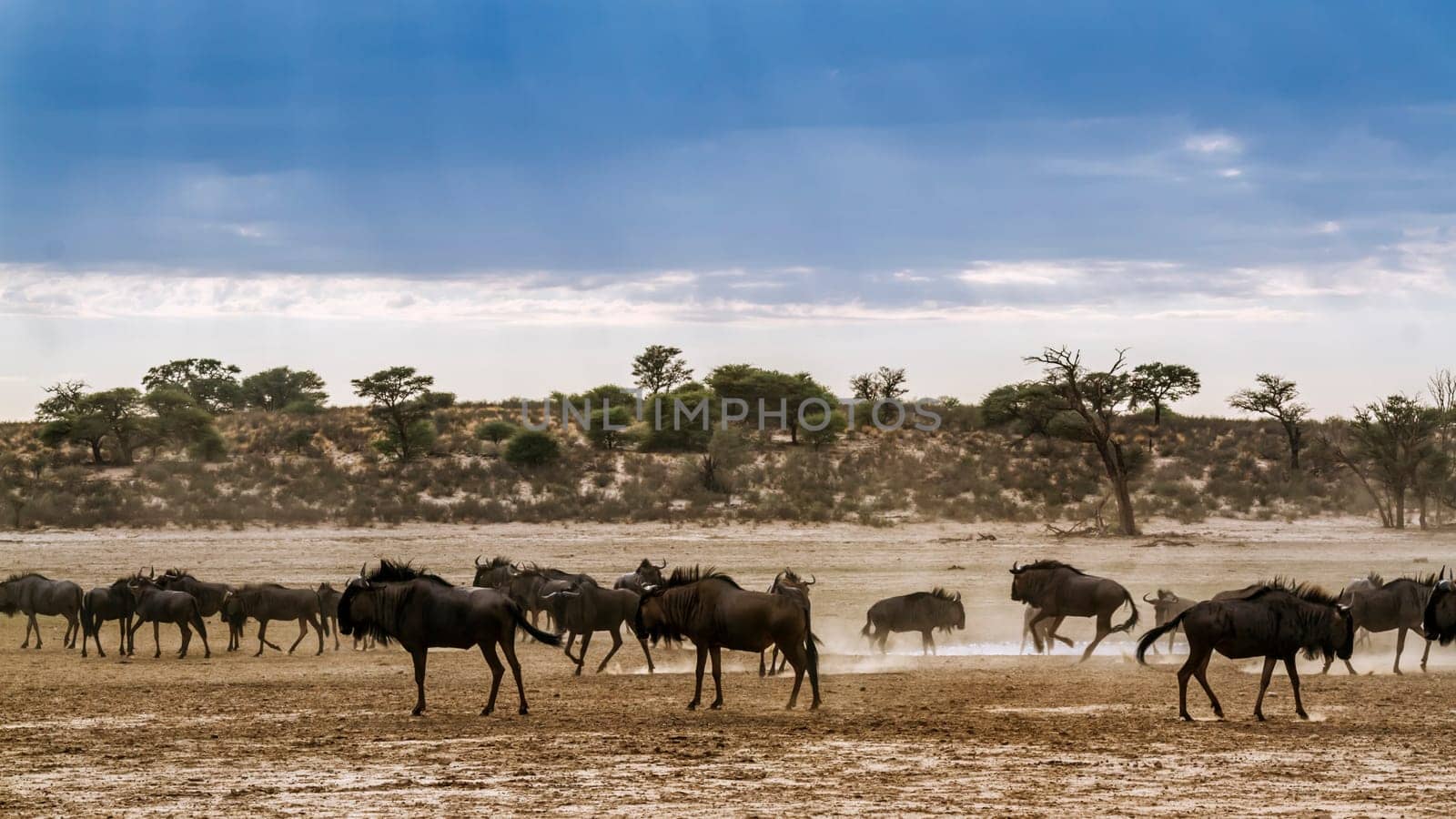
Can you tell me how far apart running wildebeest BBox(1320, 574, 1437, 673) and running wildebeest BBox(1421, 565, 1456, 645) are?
7.81 feet

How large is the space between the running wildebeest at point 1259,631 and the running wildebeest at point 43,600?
17.9m

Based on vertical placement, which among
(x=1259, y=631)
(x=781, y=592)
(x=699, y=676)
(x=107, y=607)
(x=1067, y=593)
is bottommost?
(x=699, y=676)

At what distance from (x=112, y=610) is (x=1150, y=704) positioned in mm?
Answer: 15948

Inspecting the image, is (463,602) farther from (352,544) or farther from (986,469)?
(986,469)

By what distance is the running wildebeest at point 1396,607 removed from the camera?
20.4 m

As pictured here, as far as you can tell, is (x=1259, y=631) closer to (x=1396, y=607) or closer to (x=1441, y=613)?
(x=1441, y=613)

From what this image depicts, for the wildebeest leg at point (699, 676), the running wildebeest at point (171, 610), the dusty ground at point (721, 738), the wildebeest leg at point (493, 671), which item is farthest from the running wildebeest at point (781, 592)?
the running wildebeest at point (171, 610)

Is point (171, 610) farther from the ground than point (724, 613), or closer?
closer

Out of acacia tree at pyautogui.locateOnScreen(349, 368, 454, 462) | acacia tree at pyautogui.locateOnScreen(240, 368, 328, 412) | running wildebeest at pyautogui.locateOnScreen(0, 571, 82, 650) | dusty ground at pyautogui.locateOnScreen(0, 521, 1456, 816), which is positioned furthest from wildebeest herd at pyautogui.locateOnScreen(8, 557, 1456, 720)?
acacia tree at pyautogui.locateOnScreen(240, 368, 328, 412)

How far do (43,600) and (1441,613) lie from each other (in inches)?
841

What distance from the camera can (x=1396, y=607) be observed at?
20500 millimetres

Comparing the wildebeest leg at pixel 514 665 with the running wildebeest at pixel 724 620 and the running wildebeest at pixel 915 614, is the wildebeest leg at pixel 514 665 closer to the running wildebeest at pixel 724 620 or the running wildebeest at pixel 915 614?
the running wildebeest at pixel 724 620

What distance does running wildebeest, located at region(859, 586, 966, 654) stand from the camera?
76.6 feet

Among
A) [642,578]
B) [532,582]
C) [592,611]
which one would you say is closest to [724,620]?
[592,611]
